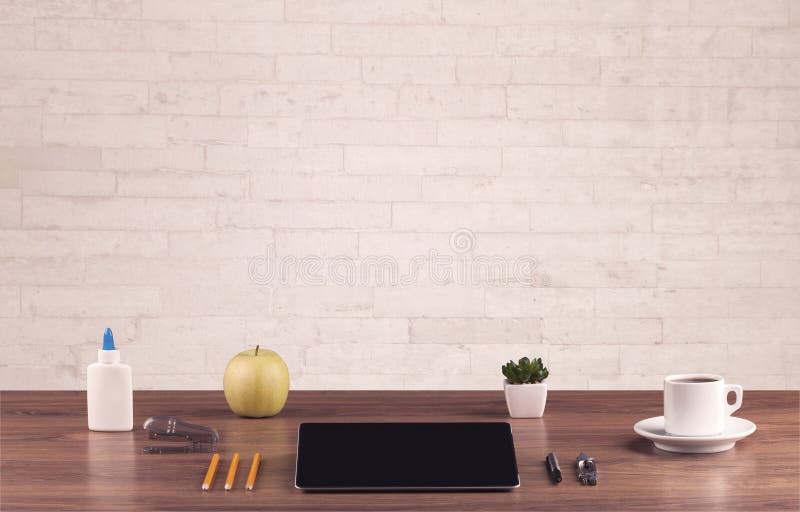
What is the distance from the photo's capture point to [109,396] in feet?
4.73

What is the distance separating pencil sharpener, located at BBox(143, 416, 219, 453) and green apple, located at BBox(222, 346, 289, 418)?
16 centimetres

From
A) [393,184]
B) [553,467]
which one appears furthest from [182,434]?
[393,184]

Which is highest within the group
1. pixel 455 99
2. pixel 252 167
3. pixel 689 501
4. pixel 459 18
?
pixel 459 18

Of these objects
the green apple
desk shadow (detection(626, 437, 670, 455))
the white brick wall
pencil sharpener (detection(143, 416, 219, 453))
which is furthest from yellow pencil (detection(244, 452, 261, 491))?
the white brick wall

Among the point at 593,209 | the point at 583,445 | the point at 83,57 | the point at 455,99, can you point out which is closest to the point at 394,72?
the point at 455,99

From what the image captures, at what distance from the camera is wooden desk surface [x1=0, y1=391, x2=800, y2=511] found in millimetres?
1092

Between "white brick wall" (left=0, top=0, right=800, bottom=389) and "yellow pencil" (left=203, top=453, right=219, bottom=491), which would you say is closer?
"yellow pencil" (left=203, top=453, right=219, bottom=491)

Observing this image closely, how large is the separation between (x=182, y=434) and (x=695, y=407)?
29.6 inches

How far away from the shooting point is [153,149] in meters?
3.41

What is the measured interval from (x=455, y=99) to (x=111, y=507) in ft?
8.46

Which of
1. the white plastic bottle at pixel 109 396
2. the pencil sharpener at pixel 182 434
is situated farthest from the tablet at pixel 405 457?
the white plastic bottle at pixel 109 396

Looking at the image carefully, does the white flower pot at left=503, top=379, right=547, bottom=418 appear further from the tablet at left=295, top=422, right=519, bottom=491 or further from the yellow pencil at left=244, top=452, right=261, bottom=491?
the yellow pencil at left=244, top=452, right=261, bottom=491

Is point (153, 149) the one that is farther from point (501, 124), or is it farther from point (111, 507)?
point (111, 507)

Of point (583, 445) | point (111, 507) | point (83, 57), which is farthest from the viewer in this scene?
point (83, 57)
